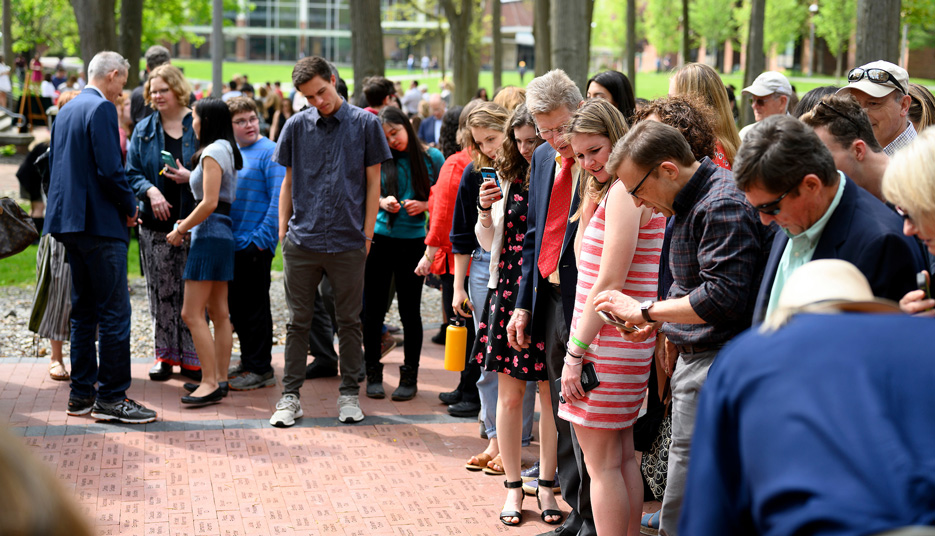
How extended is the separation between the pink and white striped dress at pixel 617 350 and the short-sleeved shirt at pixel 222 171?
3.29 metres

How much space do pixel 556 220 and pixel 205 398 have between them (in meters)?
3.33

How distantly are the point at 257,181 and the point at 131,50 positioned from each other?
9.91m

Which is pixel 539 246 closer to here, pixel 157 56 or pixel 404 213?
pixel 404 213

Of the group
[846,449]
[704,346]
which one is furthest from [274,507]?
[846,449]

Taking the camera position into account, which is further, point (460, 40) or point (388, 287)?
point (460, 40)

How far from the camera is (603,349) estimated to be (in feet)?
12.0

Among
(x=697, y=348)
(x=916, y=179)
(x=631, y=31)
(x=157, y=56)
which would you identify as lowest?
(x=697, y=348)

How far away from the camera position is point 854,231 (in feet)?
8.23

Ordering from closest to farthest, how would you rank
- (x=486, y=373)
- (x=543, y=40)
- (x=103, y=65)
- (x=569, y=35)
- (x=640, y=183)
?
(x=640, y=183) < (x=486, y=373) < (x=103, y=65) < (x=569, y=35) < (x=543, y=40)

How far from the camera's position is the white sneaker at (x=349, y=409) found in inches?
238

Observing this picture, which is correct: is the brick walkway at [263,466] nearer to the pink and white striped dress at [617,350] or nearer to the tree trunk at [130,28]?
the pink and white striped dress at [617,350]

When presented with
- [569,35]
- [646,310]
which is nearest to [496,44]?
[569,35]

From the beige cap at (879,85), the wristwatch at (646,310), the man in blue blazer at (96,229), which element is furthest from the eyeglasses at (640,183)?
the man in blue blazer at (96,229)

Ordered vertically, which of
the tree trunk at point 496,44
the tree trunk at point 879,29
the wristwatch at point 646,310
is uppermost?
the tree trunk at point 496,44
